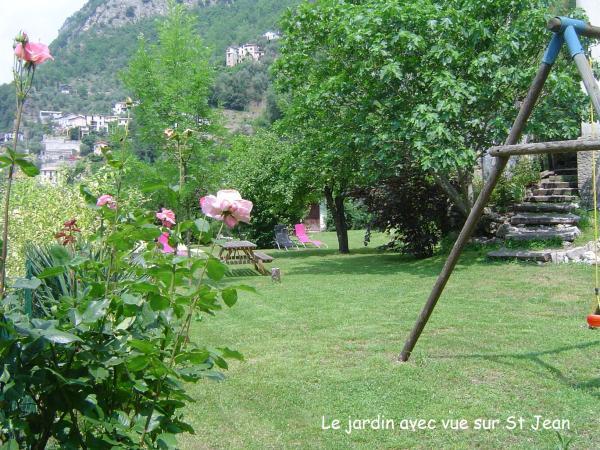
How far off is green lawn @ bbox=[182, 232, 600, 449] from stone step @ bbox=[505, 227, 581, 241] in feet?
8.33

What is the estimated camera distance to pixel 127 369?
1973 millimetres

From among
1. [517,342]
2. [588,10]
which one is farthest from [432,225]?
[517,342]

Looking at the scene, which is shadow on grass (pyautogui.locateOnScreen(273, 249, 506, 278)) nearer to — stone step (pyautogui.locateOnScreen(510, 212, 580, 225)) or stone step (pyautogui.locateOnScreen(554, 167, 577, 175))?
stone step (pyautogui.locateOnScreen(510, 212, 580, 225))

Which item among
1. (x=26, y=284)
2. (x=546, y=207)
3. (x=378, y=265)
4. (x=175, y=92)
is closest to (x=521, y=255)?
(x=546, y=207)

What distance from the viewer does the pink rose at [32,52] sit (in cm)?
187

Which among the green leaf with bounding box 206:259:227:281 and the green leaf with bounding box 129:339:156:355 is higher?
the green leaf with bounding box 206:259:227:281

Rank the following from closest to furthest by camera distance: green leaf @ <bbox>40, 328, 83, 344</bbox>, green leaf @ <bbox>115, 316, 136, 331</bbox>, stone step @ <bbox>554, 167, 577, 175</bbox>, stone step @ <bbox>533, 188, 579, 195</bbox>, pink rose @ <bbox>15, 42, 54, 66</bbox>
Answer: green leaf @ <bbox>40, 328, 83, 344</bbox> → pink rose @ <bbox>15, 42, 54, 66</bbox> → green leaf @ <bbox>115, 316, 136, 331</bbox> → stone step @ <bbox>533, 188, 579, 195</bbox> → stone step @ <bbox>554, 167, 577, 175</bbox>

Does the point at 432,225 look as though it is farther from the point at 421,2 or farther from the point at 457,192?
the point at 421,2

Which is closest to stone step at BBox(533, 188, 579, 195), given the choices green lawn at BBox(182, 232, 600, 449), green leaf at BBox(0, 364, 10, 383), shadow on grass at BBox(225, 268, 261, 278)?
green lawn at BBox(182, 232, 600, 449)

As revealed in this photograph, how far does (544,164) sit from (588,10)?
15.5ft

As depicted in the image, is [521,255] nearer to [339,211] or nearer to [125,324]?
[339,211]

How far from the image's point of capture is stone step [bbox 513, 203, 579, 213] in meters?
13.8

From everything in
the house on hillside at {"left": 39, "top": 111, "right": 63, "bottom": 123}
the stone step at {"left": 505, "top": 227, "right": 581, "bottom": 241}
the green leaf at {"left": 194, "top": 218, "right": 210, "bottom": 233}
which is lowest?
the stone step at {"left": 505, "top": 227, "right": 581, "bottom": 241}

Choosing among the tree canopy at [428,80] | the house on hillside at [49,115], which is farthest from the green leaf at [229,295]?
the tree canopy at [428,80]
